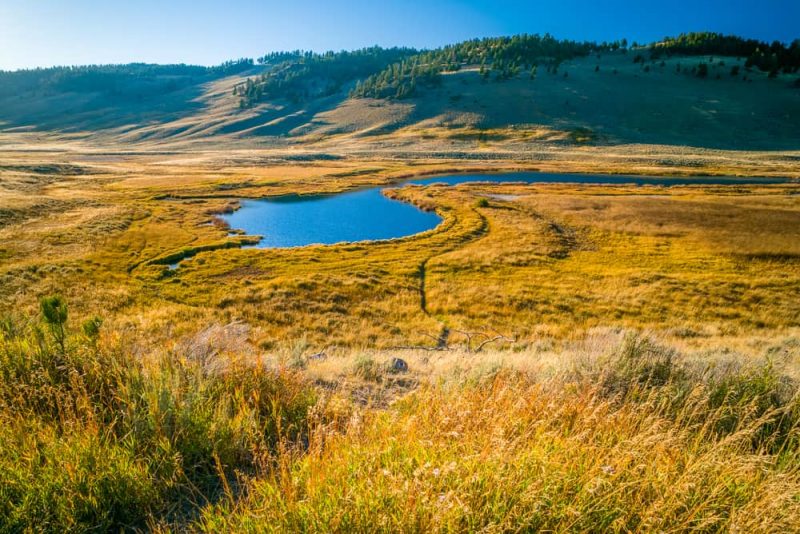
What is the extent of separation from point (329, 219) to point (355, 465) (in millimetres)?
58298

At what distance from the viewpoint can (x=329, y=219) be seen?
60.6 meters

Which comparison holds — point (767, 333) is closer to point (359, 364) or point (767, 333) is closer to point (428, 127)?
point (359, 364)

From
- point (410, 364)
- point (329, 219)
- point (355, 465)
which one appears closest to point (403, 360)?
point (410, 364)

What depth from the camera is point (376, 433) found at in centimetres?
478

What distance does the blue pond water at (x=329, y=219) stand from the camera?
52438 millimetres

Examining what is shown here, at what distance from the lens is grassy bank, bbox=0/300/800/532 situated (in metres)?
3.51

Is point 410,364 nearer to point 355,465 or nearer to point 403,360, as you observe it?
point 403,360

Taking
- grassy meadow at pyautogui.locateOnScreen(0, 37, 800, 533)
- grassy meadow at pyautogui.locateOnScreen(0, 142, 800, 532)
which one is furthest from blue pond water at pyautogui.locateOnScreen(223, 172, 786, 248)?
grassy meadow at pyautogui.locateOnScreen(0, 142, 800, 532)

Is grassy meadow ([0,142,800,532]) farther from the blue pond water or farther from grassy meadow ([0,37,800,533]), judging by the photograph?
the blue pond water

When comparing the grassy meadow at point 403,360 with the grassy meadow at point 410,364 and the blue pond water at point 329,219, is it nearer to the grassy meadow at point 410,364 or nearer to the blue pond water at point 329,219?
the grassy meadow at point 410,364

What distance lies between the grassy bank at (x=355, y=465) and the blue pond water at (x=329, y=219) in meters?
43.8

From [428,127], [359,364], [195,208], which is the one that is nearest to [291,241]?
[195,208]

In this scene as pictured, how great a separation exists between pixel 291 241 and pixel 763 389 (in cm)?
4787

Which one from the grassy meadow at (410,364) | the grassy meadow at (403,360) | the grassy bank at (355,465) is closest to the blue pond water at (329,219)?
the grassy meadow at (403,360)
